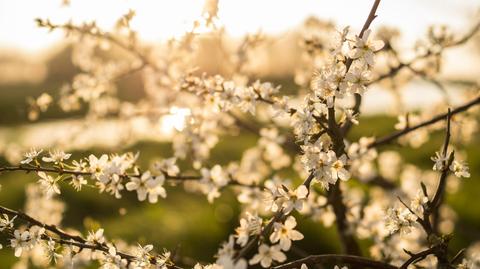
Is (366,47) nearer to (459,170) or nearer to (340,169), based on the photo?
(340,169)

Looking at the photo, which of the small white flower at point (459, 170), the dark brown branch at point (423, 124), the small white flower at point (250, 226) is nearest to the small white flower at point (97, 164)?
the small white flower at point (250, 226)

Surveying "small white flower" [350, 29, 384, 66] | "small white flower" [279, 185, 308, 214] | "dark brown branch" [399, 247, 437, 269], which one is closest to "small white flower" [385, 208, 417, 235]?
"dark brown branch" [399, 247, 437, 269]

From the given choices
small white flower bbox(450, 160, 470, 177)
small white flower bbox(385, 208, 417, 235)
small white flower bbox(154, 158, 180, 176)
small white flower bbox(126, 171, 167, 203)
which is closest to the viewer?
small white flower bbox(385, 208, 417, 235)

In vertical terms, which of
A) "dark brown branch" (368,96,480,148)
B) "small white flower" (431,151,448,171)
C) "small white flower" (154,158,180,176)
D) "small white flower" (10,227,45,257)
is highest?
"dark brown branch" (368,96,480,148)

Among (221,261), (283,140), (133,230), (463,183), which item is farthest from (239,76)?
(463,183)

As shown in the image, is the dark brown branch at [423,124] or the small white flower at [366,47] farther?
the dark brown branch at [423,124]

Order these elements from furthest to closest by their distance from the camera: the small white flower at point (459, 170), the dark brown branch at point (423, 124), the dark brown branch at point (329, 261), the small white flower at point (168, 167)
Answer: the dark brown branch at point (423, 124) → the small white flower at point (168, 167) → the small white flower at point (459, 170) → the dark brown branch at point (329, 261)

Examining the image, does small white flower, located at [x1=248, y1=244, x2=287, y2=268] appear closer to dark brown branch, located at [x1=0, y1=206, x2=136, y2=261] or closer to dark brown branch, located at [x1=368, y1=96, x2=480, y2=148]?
dark brown branch, located at [x1=0, y1=206, x2=136, y2=261]

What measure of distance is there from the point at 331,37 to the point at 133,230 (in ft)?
25.9

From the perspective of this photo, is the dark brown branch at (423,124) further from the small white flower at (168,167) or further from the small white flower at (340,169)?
the small white flower at (168,167)

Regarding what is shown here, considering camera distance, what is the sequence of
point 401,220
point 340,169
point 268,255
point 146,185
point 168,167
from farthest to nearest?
point 168,167 < point 146,185 < point 401,220 < point 340,169 < point 268,255

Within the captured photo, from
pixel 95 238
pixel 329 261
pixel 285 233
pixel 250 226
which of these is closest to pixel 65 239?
pixel 95 238

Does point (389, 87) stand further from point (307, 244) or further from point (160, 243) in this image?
point (160, 243)

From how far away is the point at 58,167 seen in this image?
2.66m
